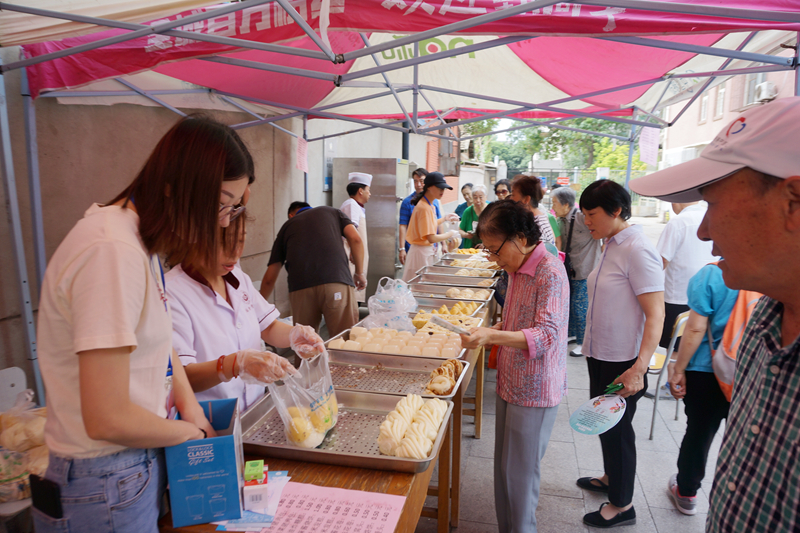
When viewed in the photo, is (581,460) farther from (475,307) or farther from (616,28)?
(616,28)

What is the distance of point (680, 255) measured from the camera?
468 centimetres

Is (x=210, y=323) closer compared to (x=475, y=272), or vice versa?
(x=210, y=323)

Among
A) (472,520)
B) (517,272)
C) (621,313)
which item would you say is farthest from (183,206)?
(472,520)

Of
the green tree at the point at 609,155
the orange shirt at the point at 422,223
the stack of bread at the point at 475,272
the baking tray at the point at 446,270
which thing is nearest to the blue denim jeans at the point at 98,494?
the baking tray at the point at 446,270

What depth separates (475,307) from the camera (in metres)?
4.24

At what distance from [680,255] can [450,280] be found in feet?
7.68

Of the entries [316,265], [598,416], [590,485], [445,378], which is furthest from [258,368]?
[316,265]

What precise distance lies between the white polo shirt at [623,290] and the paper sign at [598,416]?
0.56 meters

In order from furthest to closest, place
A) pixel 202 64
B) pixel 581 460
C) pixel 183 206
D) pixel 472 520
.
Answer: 1. pixel 202 64
2. pixel 581 460
3. pixel 472 520
4. pixel 183 206

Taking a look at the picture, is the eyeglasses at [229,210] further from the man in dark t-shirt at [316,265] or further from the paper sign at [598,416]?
the man in dark t-shirt at [316,265]

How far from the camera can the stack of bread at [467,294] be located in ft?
15.3

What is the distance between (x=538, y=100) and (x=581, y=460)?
483 cm

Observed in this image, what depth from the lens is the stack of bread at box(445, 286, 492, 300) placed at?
4.66m

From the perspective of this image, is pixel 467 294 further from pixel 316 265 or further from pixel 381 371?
pixel 381 371
